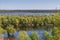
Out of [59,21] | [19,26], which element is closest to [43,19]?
[19,26]

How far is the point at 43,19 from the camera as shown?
16156mm

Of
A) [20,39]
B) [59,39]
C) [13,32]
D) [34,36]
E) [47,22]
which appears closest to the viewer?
[59,39]

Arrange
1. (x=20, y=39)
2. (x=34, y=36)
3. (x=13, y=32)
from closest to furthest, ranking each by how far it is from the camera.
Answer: (x=20, y=39), (x=34, y=36), (x=13, y=32)

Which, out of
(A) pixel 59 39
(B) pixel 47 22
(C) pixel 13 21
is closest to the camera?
(A) pixel 59 39

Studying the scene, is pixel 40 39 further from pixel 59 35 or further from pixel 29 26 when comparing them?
pixel 29 26

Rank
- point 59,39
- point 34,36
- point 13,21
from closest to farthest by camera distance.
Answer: point 59,39 → point 34,36 → point 13,21

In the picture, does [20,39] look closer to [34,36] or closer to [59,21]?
[34,36]

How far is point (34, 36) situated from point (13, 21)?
7258 mm

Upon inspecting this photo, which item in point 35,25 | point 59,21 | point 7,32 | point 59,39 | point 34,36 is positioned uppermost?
point 59,21

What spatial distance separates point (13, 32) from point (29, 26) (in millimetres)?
4828

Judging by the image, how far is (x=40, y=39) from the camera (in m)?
7.97

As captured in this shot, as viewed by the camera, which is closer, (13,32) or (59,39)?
(59,39)

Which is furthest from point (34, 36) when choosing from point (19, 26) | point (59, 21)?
point (19, 26)

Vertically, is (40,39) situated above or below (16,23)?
above
